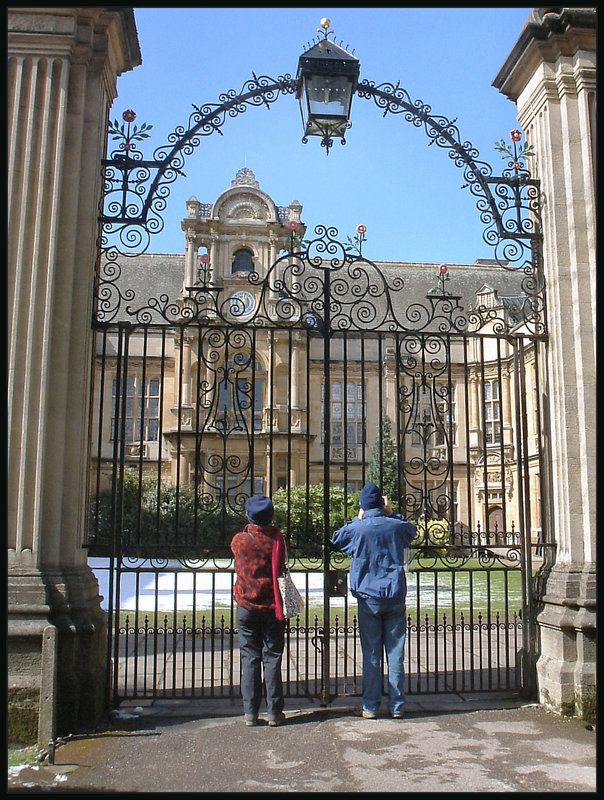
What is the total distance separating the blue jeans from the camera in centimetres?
608

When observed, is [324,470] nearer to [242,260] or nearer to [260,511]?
[260,511]

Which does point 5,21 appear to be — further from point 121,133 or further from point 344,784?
point 344,784

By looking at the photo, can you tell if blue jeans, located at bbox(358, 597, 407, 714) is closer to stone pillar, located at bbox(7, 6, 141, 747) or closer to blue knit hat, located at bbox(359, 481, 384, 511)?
blue knit hat, located at bbox(359, 481, 384, 511)

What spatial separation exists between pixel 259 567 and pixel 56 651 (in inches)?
64.1

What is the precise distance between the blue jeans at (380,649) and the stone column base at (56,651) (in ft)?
7.16

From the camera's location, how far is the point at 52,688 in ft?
16.8

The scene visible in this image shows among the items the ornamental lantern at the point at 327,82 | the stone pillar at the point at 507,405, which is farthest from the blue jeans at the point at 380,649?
the ornamental lantern at the point at 327,82

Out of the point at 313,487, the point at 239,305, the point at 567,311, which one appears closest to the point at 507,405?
the point at 313,487

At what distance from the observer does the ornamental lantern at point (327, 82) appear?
7207 mm

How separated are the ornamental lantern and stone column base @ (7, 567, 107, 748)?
4.81 metres

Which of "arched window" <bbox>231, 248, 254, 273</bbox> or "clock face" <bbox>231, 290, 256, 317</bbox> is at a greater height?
"arched window" <bbox>231, 248, 254, 273</bbox>

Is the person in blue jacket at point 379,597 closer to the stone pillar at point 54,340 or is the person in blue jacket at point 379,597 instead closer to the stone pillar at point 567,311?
the stone pillar at point 567,311

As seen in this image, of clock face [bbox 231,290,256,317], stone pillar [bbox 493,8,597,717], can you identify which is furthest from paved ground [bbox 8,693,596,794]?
clock face [bbox 231,290,256,317]

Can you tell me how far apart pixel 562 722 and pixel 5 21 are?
7.19 metres
